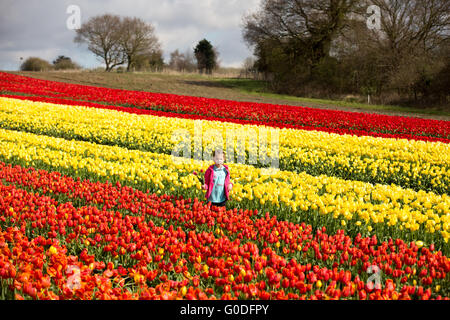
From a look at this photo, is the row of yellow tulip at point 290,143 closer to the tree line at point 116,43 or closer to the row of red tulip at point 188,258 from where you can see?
the row of red tulip at point 188,258

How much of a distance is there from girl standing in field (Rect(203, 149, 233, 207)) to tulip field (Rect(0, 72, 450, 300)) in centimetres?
18

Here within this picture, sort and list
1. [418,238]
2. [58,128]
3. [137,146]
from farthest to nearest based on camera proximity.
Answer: [58,128] < [137,146] < [418,238]

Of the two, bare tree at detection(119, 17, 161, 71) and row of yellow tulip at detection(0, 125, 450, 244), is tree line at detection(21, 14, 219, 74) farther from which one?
row of yellow tulip at detection(0, 125, 450, 244)

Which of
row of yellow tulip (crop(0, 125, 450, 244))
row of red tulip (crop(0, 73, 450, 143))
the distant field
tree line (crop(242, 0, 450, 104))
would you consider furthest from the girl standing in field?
tree line (crop(242, 0, 450, 104))

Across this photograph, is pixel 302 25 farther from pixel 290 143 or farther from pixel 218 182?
pixel 218 182

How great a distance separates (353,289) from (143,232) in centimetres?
226

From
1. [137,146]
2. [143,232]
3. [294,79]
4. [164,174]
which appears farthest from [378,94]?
[143,232]

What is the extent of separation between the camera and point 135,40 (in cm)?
6384

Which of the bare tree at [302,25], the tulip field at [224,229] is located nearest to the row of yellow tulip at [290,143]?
the tulip field at [224,229]

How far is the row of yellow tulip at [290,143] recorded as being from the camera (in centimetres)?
955

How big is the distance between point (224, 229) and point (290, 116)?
47.9 ft

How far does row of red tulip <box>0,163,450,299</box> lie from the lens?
318cm
